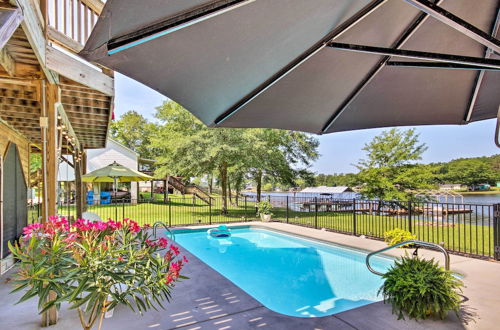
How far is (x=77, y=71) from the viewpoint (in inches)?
128

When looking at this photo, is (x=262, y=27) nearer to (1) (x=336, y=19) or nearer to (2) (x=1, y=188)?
(1) (x=336, y=19)

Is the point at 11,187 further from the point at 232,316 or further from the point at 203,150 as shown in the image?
the point at 203,150

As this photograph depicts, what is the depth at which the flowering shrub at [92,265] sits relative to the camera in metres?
1.69

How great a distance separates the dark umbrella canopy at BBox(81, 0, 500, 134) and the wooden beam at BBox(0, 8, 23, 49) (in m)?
0.32

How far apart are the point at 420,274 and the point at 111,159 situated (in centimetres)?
1899

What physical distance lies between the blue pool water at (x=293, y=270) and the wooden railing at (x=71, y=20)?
15.0ft

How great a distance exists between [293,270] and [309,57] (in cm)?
523

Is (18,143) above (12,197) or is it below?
above

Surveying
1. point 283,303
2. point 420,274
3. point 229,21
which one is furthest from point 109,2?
point 283,303

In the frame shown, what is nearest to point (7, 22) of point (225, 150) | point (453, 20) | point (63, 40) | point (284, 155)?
point (453, 20)

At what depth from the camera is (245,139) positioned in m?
12.5

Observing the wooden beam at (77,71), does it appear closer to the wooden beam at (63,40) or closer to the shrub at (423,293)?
the wooden beam at (63,40)

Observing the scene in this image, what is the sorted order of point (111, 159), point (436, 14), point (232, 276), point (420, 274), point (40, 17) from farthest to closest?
point (111, 159), point (232, 276), point (420, 274), point (40, 17), point (436, 14)

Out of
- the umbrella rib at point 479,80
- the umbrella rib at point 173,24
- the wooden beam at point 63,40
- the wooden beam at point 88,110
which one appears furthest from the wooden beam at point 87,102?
the umbrella rib at point 479,80
